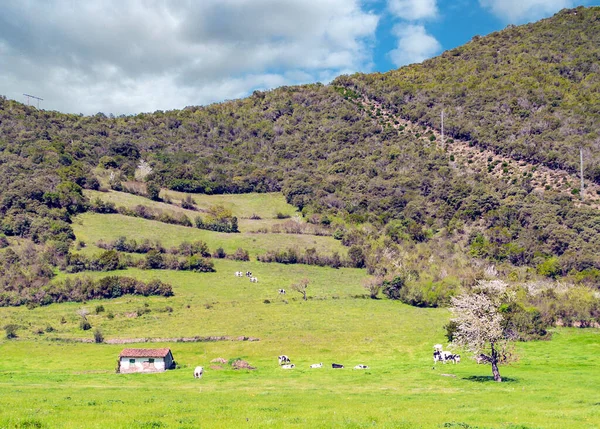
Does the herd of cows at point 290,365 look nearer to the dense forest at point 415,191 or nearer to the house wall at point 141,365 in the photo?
the house wall at point 141,365

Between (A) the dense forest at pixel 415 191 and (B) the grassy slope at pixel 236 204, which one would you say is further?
(B) the grassy slope at pixel 236 204

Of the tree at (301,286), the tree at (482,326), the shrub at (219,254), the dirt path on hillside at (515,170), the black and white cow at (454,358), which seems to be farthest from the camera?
the dirt path on hillside at (515,170)

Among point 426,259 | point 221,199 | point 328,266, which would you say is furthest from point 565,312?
point 221,199

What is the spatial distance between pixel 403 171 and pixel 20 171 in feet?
375

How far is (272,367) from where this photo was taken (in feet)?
181

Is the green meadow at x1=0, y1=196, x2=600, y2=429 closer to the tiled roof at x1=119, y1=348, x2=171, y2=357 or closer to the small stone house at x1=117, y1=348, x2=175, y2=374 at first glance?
the small stone house at x1=117, y1=348, x2=175, y2=374

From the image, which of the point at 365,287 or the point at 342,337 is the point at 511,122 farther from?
the point at 342,337

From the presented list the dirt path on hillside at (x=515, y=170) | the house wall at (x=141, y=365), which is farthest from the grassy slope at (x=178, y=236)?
the house wall at (x=141, y=365)

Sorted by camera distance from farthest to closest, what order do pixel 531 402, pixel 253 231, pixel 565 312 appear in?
pixel 253 231 < pixel 565 312 < pixel 531 402

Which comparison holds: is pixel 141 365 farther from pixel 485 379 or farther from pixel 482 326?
Answer: pixel 482 326

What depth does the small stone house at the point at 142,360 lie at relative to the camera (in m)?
56.9

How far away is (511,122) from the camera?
190m

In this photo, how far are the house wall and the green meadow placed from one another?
1.23 meters

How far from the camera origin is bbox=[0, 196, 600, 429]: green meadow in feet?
81.9
